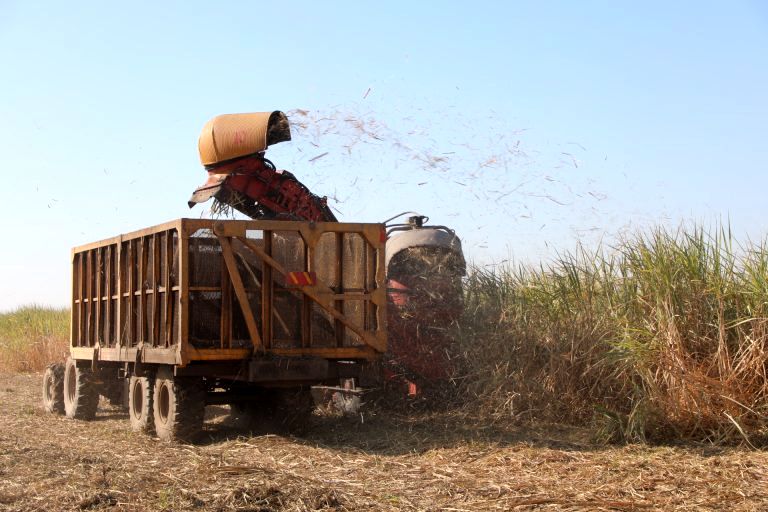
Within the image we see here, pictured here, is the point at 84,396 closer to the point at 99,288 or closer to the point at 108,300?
the point at 99,288

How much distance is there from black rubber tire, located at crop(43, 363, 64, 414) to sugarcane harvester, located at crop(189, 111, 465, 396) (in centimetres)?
431

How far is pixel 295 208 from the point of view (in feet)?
39.2

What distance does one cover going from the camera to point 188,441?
10234mm

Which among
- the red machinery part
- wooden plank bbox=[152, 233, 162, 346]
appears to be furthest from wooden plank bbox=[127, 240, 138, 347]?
the red machinery part

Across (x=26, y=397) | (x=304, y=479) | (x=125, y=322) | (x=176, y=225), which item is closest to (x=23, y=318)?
(x=26, y=397)

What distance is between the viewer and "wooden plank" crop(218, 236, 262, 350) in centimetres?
970

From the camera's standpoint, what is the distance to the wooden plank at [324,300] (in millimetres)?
9886

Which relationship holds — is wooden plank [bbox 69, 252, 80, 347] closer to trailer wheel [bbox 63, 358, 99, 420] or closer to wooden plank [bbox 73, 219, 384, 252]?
trailer wheel [bbox 63, 358, 99, 420]

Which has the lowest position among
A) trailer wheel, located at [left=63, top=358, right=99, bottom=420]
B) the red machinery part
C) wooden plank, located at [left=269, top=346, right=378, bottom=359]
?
trailer wheel, located at [left=63, top=358, right=99, bottom=420]

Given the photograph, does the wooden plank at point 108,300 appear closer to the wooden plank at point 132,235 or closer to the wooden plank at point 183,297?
the wooden plank at point 132,235

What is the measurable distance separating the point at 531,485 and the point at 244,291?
392 cm

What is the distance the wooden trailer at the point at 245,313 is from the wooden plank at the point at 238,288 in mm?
10

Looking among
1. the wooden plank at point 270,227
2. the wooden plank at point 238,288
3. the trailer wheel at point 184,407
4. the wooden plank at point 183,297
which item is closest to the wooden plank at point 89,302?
the wooden plank at point 270,227

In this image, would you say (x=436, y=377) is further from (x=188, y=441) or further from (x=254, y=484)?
(x=254, y=484)
